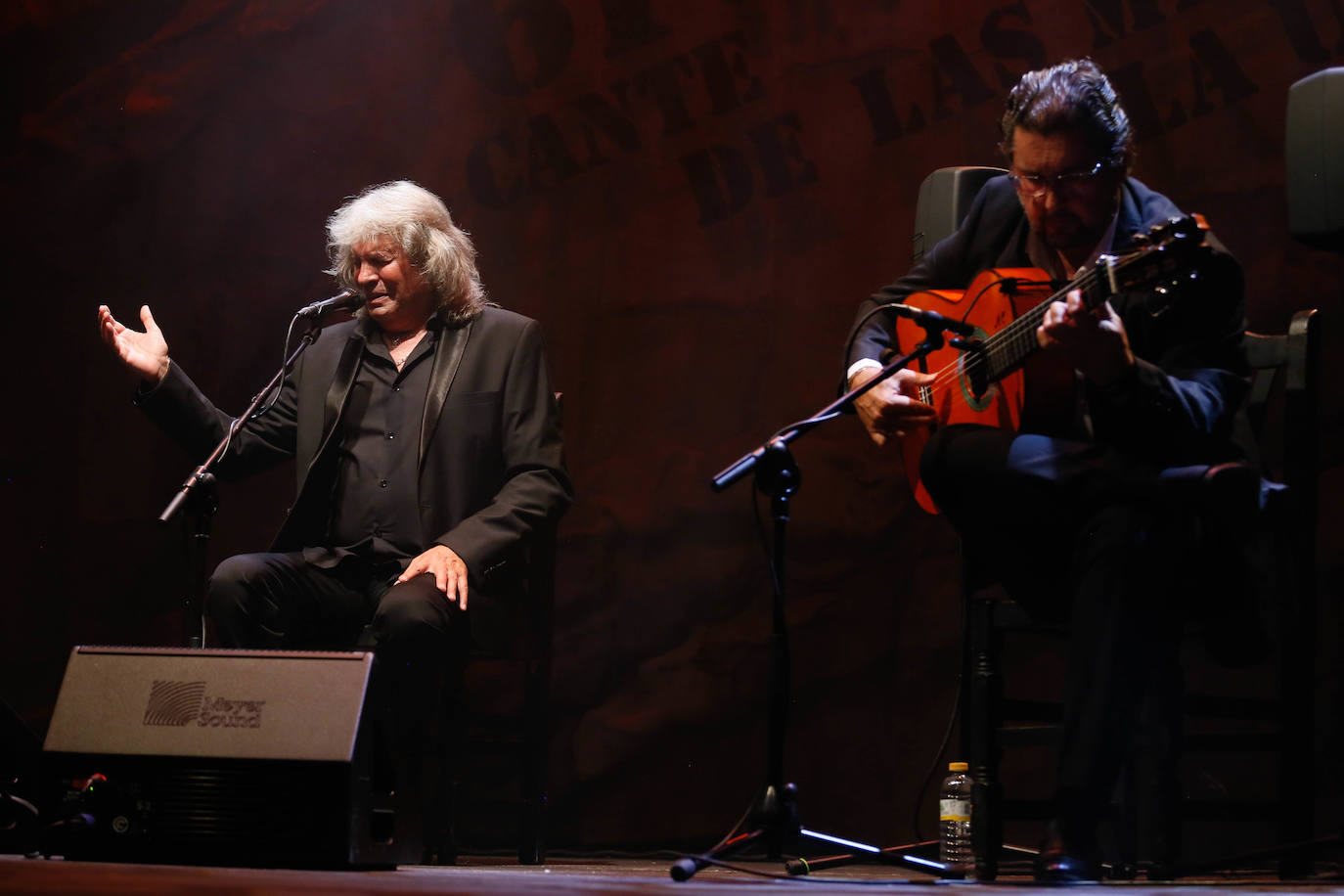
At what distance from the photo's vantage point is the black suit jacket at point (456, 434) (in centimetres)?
299

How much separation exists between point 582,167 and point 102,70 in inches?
58.4

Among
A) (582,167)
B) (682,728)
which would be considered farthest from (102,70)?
(682,728)

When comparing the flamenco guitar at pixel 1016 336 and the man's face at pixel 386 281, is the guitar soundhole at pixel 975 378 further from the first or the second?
the man's face at pixel 386 281

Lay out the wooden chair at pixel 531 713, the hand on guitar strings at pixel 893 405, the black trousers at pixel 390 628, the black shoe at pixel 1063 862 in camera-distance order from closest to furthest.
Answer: the black shoe at pixel 1063 862 < the hand on guitar strings at pixel 893 405 < the black trousers at pixel 390 628 < the wooden chair at pixel 531 713

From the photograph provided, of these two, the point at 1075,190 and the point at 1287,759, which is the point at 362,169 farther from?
the point at 1287,759

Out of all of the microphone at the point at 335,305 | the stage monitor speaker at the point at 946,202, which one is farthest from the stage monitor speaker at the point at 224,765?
the stage monitor speaker at the point at 946,202

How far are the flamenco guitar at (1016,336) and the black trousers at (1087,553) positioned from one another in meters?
0.11

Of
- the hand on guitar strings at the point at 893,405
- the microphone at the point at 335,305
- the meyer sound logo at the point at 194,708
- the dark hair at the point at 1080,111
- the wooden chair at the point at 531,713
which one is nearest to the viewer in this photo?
the meyer sound logo at the point at 194,708

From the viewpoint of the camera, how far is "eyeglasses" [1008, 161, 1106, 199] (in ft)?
7.54

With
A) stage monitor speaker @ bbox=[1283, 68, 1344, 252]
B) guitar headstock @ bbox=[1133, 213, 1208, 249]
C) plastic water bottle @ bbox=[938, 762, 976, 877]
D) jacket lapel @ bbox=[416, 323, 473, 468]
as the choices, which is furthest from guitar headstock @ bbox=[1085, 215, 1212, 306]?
jacket lapel @ bbox=[416, 323, 473, 468]

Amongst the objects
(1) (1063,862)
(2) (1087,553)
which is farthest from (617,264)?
(1) (1063,862)

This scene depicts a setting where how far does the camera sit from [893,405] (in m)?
2.40

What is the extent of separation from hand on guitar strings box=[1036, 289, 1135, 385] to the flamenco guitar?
1.6 inches

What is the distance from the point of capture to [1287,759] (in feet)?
8.21
